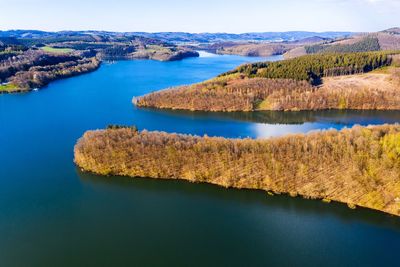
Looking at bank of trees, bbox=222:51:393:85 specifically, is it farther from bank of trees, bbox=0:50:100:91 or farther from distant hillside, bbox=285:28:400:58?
→ distant hillside, bbox=285:28:400:58

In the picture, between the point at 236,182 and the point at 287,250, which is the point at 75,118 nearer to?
the point at 236,182

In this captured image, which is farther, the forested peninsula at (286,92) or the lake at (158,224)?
the forested peninsula at (286,92)

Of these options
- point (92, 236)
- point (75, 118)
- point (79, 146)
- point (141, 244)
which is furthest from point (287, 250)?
point (75, 118)

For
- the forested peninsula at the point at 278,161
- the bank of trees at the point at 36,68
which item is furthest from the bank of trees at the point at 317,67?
the bank of trees at the point at 36,68

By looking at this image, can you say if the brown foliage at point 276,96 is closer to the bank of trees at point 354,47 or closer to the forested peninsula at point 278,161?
the forested peninsula at point 278,161

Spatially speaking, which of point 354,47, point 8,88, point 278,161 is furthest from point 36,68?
point 354,47

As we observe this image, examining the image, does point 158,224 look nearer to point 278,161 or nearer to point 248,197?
point 248,197
